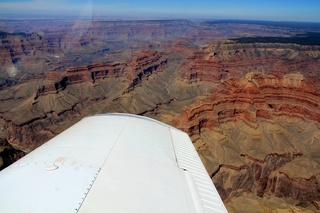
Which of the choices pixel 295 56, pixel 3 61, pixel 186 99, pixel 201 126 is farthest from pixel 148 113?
pixel 3 61

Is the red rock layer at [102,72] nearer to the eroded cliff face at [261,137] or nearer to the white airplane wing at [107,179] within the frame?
the eroded cliff face at [261,137]

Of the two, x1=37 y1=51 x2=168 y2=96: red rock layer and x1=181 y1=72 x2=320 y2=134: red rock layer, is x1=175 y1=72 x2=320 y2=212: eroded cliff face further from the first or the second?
Result: x1=37 y1=51 x2=168 y2=96: red rock layer

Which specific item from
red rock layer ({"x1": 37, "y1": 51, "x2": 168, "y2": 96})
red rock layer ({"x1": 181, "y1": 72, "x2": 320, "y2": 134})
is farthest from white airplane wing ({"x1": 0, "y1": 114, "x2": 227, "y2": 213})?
red rock layer ({"x1": 37, "y1": 51, "x2": 168, "y2": 96})

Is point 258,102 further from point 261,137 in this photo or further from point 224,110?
point 261,137

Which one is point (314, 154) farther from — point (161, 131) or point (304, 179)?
point (161, 131)

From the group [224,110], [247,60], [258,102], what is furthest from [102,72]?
[258,102]

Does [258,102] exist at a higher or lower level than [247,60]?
lower
